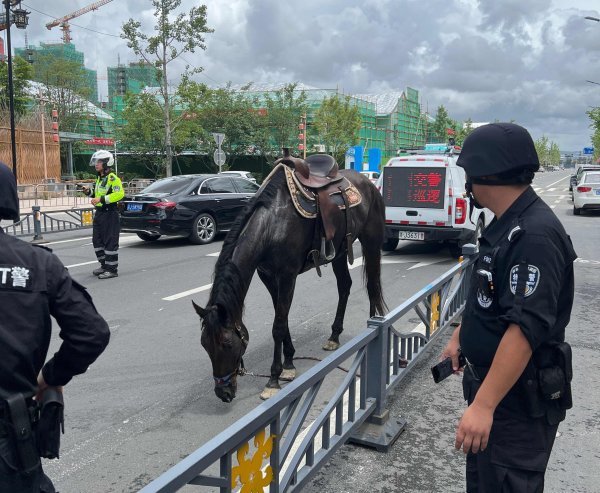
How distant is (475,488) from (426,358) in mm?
3340

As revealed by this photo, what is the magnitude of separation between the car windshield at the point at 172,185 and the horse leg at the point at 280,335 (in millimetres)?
8831

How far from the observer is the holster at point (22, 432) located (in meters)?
1.86

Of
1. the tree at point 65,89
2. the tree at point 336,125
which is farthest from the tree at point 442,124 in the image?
the tree at point 65,89

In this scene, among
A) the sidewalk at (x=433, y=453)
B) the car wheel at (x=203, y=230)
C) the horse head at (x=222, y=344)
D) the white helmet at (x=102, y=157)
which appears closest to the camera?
the sidewalk at (x=433, y=453)

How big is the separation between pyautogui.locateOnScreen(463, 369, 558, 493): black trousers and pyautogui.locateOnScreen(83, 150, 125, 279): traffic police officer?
7939 millimetres

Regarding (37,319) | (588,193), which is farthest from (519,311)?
(588,193)

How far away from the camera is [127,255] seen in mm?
11672

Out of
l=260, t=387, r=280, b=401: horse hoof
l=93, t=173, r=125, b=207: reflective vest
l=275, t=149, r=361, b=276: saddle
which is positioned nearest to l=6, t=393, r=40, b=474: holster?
l=260, t=387, r=280, b=401: horse hoof

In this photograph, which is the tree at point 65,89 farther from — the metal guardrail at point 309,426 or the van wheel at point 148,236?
the metal guardrail at point 309,426

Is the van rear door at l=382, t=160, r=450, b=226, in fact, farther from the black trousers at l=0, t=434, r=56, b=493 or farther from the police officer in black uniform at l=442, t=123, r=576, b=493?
the black trousers at l=0, t=434, r=56, b=493

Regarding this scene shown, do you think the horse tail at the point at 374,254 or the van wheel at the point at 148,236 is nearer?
the horse tail at the point at 374,254

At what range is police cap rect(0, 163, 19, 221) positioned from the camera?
6.55ft

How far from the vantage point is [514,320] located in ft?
6.33

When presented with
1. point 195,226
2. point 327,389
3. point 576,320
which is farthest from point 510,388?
point 195,226
